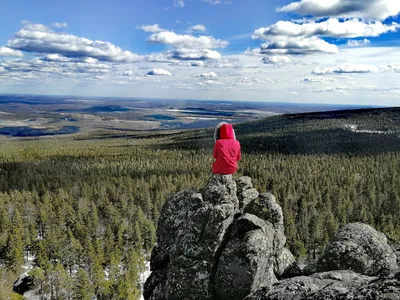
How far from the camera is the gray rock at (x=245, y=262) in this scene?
2454 centimetres

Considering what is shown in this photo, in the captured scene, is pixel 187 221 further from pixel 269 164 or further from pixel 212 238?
pixel 269 164

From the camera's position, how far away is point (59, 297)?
71.8 meters

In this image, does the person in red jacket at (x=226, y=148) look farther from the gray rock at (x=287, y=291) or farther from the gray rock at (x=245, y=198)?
the gray rock at (x=287, y=291)

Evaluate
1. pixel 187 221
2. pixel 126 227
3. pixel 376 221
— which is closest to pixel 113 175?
pixel 126 227

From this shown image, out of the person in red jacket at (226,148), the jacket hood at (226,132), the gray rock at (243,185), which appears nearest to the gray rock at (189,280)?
the person in red jacket at (226,148)

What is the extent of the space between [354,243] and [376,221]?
94942 millimetres

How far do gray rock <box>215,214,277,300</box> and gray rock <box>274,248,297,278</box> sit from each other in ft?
11.9

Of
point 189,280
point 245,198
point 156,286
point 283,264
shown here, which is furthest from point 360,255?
point 156,286

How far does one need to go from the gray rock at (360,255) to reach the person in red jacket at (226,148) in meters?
11.3

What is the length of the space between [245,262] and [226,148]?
28.3 feet

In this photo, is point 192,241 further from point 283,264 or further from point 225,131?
point 283,264

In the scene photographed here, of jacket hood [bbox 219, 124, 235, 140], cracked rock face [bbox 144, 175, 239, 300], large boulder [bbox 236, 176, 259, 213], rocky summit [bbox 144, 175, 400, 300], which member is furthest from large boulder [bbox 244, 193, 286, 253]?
jacket hood [bbox 219, 124, 235, 140]

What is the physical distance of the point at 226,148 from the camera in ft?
87.1

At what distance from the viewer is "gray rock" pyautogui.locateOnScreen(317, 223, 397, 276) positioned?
28047mm
